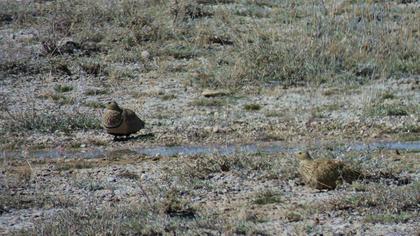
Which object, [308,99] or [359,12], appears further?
[359,12]

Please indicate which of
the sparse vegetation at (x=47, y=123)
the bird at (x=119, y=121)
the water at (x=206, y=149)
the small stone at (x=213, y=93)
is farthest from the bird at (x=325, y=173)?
the small stone at (x=213, y=93)

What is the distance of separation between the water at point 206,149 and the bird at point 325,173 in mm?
1384

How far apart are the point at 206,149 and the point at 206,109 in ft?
5.80

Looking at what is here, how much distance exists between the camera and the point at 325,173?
835cm

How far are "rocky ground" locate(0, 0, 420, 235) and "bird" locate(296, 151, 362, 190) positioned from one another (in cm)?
13

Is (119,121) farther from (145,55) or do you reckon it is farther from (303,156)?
(145,55)

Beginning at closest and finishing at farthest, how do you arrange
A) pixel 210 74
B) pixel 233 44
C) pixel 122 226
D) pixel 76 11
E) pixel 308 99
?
pixel 122 226 < pixel 308 99 < pixel 210 74 < pixel 233 44 < pixel 76 11

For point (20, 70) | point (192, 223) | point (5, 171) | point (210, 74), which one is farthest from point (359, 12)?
point (192, 223)

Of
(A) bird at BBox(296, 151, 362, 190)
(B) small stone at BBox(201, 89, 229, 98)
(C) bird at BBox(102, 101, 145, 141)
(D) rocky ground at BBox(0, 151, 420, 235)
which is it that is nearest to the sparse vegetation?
(C) bird at BBox(102, 101, 145, 141)

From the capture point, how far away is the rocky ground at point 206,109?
25.6ft

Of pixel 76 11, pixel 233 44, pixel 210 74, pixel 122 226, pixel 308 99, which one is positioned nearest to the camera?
pixel 122 226

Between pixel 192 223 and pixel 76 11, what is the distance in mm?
9377

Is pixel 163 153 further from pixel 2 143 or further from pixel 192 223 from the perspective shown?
pixel 192 223

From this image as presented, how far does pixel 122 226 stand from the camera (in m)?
7.20
